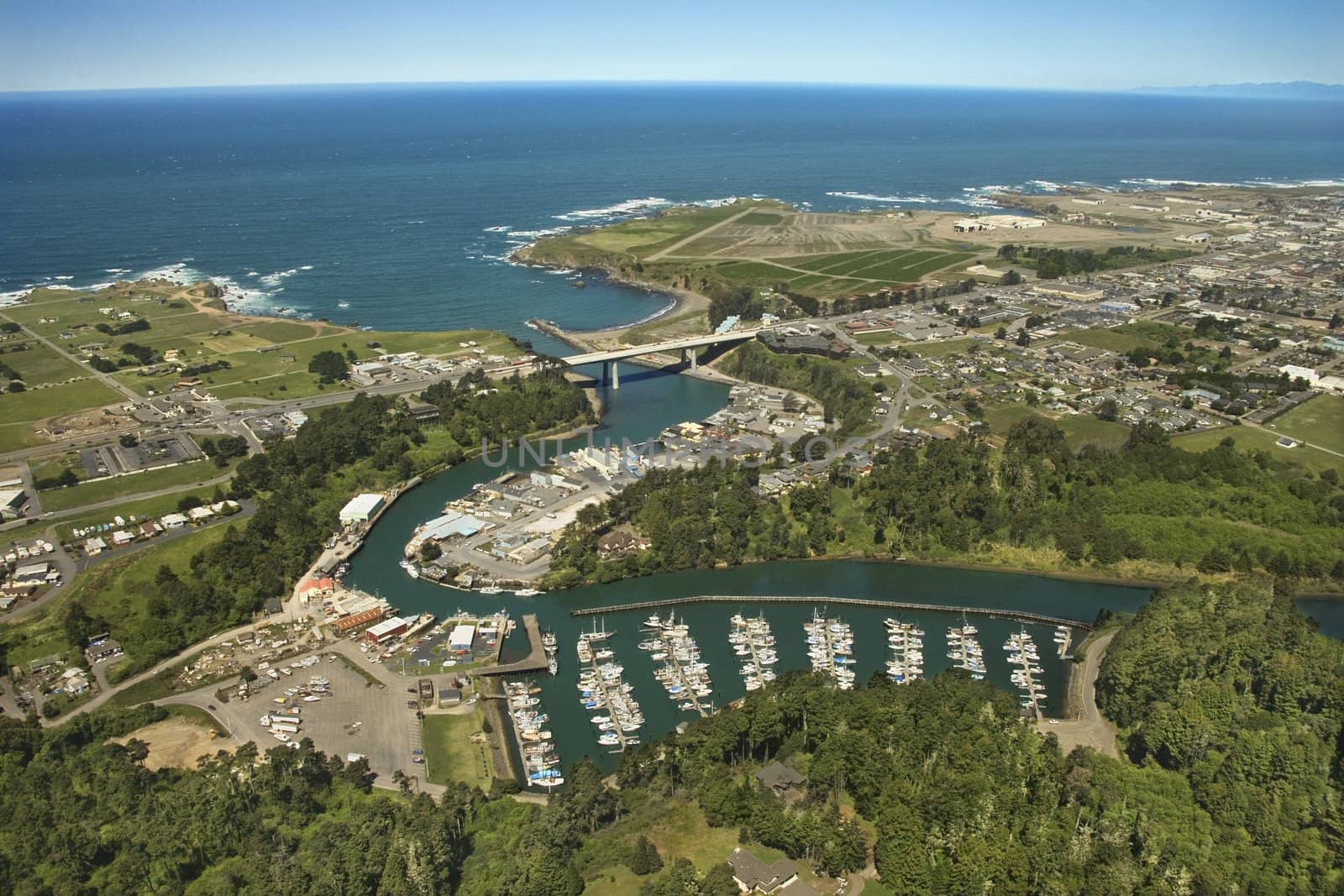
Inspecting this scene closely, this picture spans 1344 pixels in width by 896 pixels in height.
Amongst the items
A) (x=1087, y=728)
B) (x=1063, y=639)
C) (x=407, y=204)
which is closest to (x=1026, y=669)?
(x=1063, y=639)

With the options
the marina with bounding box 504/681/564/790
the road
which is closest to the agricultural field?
the marina with bounding box 504/681/564/790

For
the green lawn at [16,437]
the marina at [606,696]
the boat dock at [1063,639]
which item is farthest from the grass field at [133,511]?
the boat dock at [1063,639]

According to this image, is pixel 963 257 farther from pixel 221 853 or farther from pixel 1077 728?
pixel 221 853

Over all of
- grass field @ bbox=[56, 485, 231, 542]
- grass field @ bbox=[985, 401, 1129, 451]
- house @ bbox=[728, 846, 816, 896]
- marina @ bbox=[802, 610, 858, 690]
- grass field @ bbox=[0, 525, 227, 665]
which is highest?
grass field @ bbox=[985, 401, 1129, 451]

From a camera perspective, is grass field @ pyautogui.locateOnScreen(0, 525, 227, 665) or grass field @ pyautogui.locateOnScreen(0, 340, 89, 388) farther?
grass field @ pyautogui.locateOnScreen(0, 340, 89, 388)

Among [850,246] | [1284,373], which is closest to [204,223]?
[850,246]

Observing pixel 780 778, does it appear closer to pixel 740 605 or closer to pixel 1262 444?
pixel 740 605

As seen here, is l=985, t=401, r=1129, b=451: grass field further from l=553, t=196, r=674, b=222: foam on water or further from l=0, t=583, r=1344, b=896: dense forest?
l=553, t=196, r=674, b=222: foam on water
